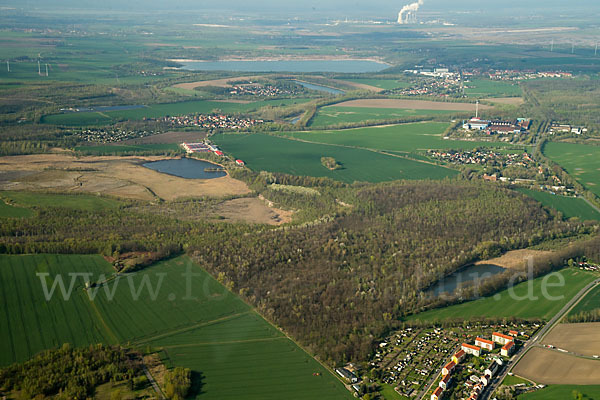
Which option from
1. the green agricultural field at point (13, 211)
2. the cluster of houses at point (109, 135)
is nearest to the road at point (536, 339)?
the green agricultural field at point (13, 211)

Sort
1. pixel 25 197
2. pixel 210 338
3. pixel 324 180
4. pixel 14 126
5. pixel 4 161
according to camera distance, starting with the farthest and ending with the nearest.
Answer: pixel 14 126, pixel 4 161, pixel 324 180, pixel 25 197, pixel 210 338

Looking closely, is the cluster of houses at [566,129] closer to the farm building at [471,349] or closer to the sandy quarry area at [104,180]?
the sandy quarry area at [104,180]

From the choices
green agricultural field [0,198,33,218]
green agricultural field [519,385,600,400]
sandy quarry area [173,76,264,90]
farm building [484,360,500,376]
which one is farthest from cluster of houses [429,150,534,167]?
sandy quarry area [173,76,264,90]

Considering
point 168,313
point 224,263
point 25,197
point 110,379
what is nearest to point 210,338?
point 168,313

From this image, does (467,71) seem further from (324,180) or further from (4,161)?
(4,161)

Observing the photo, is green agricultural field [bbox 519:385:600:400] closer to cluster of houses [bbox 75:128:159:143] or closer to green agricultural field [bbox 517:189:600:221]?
green agricultural field [bbox 517:189:600:221]

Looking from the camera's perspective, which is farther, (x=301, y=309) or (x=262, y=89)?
(x=262, y=89)
